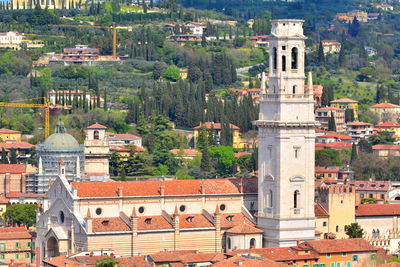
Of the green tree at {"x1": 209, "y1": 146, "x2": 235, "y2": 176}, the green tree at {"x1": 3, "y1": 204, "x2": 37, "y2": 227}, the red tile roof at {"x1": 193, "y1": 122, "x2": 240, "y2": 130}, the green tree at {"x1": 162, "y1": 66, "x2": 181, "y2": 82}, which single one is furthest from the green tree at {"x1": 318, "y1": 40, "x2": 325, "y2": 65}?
the green tree at {"x1": 3, "y1": 204, "x2": 37, "y2": 227}

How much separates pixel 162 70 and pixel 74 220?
104736 millimetres

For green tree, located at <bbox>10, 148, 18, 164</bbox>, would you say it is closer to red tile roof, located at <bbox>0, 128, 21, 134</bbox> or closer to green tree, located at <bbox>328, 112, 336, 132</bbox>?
red tile roof, located at <bbox>0, 128, 21, 134</bbox>

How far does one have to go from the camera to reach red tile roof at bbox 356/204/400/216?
94.6 meters

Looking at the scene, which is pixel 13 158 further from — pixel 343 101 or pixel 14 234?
pixel 343 101

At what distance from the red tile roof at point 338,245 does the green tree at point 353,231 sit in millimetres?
6438

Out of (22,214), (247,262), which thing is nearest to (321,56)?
(22,214)

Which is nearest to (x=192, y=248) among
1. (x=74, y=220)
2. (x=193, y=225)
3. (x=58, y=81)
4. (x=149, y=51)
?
(x=193, y=225)

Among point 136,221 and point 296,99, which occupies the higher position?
point 296,99

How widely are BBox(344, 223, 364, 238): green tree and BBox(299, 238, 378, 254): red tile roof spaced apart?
6438 mm

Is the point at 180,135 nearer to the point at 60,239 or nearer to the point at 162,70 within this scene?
the point at 162,70

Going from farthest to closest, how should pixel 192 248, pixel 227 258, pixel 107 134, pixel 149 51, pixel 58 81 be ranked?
1. pixel 149 51
2. pixel 58 81
3. pixel 107 134
4. pixel 192 248
5. pixel 227 258

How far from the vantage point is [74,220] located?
267ft

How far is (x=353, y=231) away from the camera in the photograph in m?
88.9

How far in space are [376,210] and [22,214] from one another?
896 inches
